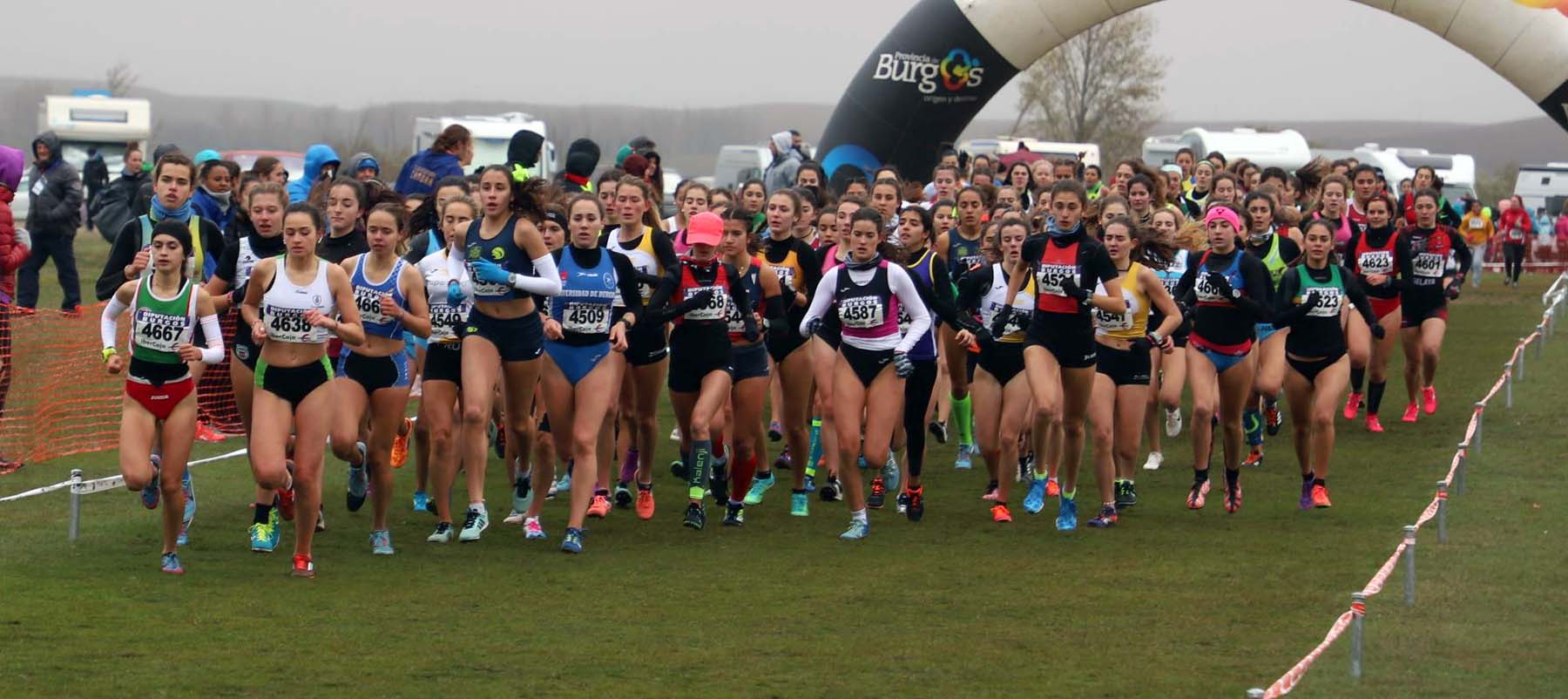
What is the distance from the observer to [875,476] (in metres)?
12.5

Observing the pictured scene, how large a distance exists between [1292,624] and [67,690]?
5.13 m

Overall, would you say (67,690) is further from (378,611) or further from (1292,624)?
(1292,624)

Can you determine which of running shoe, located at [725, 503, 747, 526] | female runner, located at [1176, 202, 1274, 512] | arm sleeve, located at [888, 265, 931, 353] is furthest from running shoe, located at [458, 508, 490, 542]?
female runner, located at [1176, 202, 1274, 512]

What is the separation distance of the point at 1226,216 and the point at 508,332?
4.78 meters

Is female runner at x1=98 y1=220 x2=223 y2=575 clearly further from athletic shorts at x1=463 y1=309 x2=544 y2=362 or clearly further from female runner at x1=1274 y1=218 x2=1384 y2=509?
female runner at x1=1274 y1=218 x2=1384 y2=509

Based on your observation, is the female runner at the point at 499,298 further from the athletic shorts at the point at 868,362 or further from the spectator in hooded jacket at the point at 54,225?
the spectator in hooded jacket at the point at 54,225

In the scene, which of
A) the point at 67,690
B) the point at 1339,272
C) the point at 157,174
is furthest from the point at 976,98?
the point at 67,690

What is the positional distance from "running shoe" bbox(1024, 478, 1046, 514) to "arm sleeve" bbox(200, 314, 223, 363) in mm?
5144

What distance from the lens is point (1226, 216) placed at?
12523mm

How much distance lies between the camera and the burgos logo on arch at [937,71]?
24250mm

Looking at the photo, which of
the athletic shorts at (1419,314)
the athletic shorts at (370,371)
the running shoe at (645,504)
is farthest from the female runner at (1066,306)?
the athletic shorts at (1419,314)

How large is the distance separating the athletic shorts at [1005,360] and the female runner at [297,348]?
4.24 m

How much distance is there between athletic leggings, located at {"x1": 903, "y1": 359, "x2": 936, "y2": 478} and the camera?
37.8ft

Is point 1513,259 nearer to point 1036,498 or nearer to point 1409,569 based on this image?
point 1036,498
